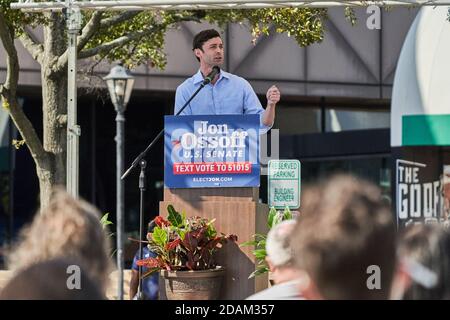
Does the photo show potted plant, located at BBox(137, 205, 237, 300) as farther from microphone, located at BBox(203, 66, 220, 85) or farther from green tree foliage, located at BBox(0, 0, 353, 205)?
green tree foliage, located at BBox(0, 0, 353, 205)

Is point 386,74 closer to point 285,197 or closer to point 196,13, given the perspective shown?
point 196,13

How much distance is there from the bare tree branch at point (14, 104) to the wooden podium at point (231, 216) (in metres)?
5.40

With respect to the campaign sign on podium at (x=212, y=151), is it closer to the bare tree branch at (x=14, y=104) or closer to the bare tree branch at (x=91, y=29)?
the bare tree branch at (x=14, y=104)

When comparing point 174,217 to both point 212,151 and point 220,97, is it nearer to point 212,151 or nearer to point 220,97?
point 212,151

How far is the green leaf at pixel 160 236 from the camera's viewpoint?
9.27 metres

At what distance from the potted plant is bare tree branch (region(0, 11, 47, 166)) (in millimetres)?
5658

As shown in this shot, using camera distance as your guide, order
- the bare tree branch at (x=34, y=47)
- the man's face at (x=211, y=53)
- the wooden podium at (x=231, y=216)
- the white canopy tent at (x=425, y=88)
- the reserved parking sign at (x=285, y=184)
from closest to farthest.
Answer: the wooden podium at (x=231, y=216), the man's face at (x=211, y=53), the reserved parking sign at (x=285, y=184), the bare tree branch at (x=34, y=47), the white canopy tent at (x=425, y=88)

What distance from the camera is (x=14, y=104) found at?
14.9 meters

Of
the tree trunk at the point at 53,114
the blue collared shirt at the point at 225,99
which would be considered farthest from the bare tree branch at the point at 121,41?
the blue collared shirt at the point at 225,99

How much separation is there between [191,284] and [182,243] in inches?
13.5

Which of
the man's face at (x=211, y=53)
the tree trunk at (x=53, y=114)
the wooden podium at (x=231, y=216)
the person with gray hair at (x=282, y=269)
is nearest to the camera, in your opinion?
the person with gray hair at (x=282, y=269)

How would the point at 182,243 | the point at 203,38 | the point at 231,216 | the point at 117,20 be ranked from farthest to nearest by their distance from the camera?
1. the point at 117,20
2. the point at 203,38
3. the point at 231,216
4. the point at 182,243

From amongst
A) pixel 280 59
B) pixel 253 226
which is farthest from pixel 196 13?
pixel 280 59

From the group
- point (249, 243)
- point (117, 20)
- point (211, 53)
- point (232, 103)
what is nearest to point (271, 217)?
point (249, 243)
